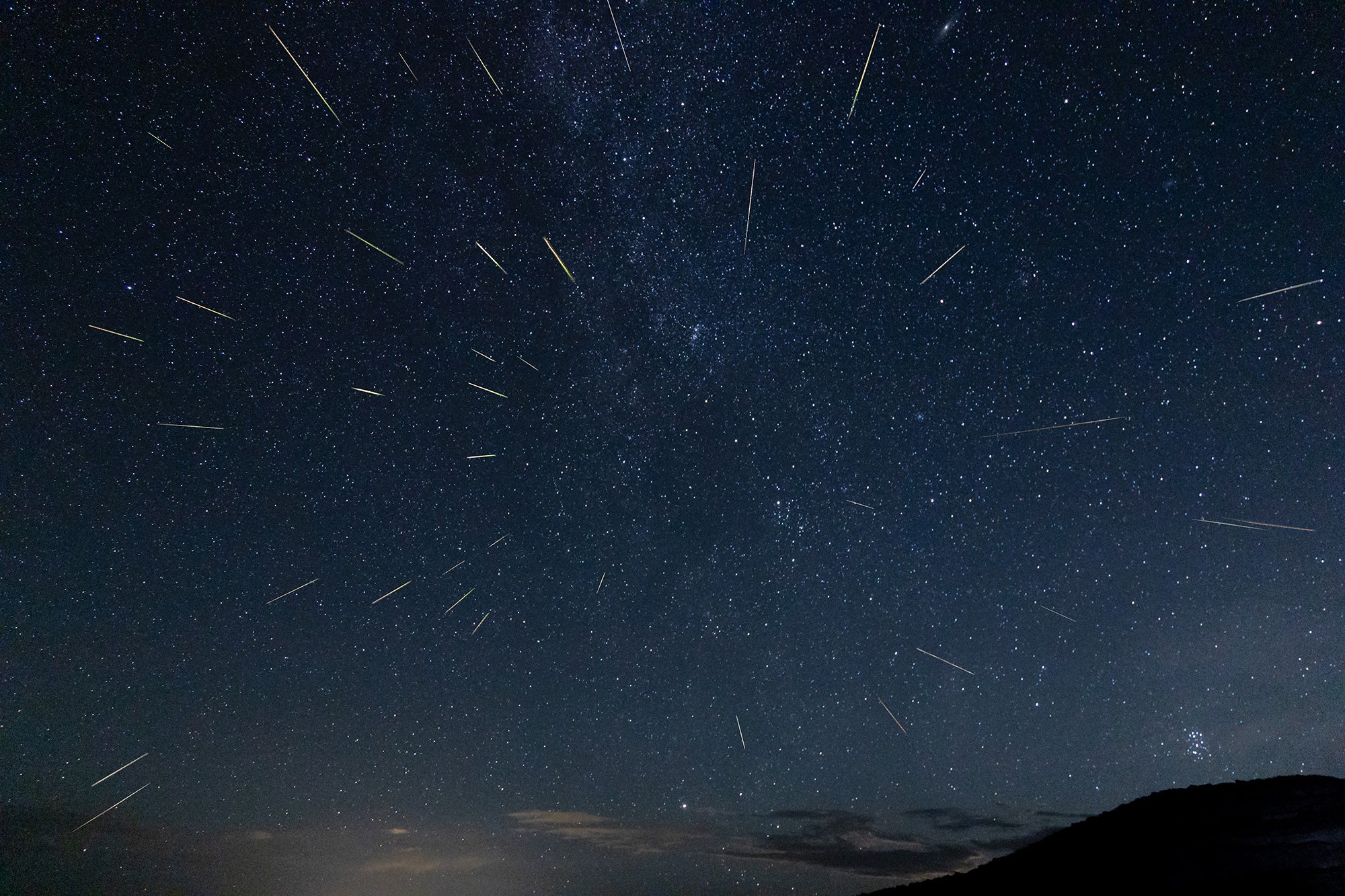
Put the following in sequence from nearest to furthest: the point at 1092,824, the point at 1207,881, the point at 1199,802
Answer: the point at 1207,881 < the point at 1199,802 < the point at 1092,824

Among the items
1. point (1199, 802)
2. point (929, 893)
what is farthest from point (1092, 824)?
point (929, 893)

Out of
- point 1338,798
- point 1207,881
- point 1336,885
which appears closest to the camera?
point 1336,885

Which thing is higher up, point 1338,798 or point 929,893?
point 1338,798

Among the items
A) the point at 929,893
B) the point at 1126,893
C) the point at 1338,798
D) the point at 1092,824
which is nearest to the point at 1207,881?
the point at 1126,893

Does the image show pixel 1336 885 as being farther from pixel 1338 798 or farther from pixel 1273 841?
pixel 1338 798

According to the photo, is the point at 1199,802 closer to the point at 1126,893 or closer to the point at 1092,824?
the point at 1092,824

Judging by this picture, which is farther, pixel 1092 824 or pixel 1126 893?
pixel 1092 824
